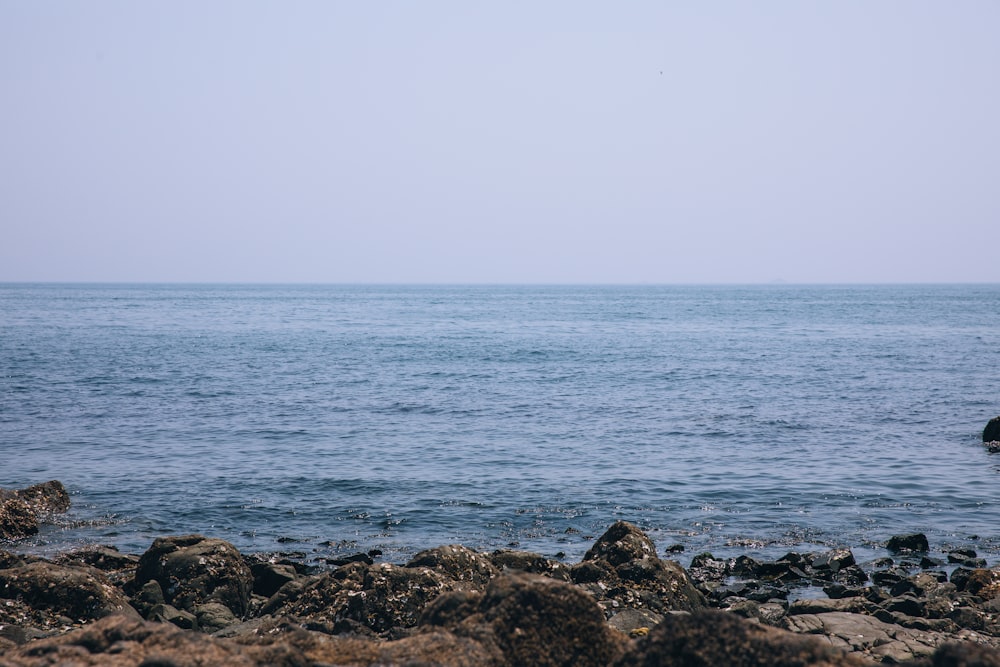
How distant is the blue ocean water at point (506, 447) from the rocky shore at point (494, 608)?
215 cm

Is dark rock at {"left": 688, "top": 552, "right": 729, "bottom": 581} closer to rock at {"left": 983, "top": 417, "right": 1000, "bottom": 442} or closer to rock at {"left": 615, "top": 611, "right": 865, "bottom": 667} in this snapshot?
rock at {"left": 615, "top": 611, "right": 865, "bottom": 667}

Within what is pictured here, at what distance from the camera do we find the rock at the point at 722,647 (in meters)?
6.11

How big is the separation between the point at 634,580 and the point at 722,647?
7241 mm

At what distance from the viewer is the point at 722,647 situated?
245 inches

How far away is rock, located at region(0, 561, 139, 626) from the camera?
12.3 m

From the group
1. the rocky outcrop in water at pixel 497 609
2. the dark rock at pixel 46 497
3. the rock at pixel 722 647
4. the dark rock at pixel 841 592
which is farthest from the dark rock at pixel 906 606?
the dark rock at pixel 46 497

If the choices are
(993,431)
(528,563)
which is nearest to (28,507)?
(528,563)

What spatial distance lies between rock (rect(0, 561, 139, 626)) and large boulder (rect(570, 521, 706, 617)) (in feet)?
23.0

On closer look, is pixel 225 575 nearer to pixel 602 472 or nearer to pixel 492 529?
pixel 492 529

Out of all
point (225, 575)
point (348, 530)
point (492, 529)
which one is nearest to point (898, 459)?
point (492, 529)

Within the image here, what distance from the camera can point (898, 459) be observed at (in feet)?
82.9

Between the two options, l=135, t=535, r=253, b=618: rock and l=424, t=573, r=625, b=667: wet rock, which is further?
l=135, t=535, r=253, b=618: rock

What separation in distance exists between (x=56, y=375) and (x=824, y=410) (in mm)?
40475

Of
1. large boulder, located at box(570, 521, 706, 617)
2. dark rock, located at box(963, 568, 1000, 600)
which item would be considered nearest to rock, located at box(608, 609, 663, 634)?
large boulder, located at box(570, 521, 706, 617)
